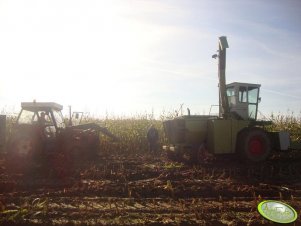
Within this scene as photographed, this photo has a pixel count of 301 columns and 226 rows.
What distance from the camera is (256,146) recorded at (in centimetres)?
1095

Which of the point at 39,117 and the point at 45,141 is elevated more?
the point at 39,117

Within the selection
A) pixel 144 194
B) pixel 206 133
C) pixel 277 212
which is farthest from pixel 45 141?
pixel 277 212

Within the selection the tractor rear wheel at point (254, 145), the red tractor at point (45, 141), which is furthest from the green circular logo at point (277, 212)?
the tractor rear wheel at point (254, 145)

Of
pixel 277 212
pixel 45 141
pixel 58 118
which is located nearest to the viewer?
pixel 277 212

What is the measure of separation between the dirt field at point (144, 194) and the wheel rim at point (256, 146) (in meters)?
0.61

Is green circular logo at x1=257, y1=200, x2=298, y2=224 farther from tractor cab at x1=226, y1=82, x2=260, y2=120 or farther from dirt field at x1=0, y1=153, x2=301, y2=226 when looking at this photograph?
tractor cab at x1=226, y1=82, x2=260, y2=120

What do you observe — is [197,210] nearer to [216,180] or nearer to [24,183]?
[216,180]

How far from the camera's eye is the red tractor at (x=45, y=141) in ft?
32.9

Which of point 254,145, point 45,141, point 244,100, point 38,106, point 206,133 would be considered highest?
point 244,100

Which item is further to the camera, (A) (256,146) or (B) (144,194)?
(A) (256,146)

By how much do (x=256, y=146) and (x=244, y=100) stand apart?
5.13 ft

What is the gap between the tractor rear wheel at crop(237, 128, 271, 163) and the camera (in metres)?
10.8

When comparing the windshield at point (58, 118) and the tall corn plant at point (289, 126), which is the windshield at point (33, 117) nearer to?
the windshield at point (58, 118)

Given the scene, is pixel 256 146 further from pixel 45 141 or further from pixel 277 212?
pixel 277 212
